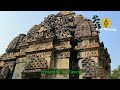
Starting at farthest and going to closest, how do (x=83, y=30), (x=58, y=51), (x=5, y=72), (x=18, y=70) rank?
(x=5, y=72)
(x=18, y=70)
(x=83, y=30)
(x=58, y=51)

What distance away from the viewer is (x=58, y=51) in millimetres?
10062

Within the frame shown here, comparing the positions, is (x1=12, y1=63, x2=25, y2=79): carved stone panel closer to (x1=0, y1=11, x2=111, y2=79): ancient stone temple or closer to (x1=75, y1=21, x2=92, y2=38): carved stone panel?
(x1=0, y1=11, x2=111, y2=79): ancient stone temple

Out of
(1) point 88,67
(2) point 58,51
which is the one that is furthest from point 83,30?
(1) point 88,67

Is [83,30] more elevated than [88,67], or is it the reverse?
[83,30]

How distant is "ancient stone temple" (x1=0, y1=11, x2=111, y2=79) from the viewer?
9203 millimetres

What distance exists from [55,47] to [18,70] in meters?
2.15

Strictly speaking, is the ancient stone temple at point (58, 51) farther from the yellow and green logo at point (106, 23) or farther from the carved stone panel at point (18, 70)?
the yellow and green logo at point (106, 23)

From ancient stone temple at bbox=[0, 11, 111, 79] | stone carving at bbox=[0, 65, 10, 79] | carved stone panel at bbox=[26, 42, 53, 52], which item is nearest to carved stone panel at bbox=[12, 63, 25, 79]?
ancient stone temple at bbox=[0, 11, 111, 79]

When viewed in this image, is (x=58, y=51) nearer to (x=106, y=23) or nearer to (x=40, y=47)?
(x=40, y=47)

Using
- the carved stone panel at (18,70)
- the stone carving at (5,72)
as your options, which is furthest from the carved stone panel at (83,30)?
the stone carving at (5,72)

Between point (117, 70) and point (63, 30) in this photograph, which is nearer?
point (63, 30)

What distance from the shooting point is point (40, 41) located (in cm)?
1071
